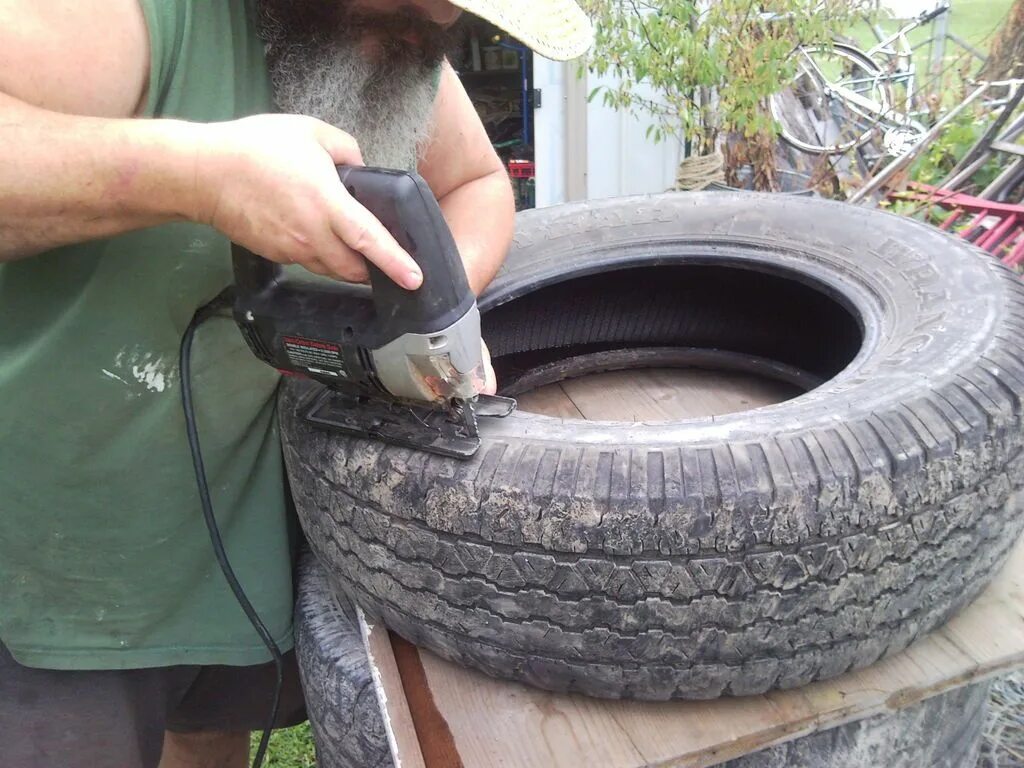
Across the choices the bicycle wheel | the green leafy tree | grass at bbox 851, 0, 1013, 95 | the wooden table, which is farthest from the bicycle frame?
the wooden table

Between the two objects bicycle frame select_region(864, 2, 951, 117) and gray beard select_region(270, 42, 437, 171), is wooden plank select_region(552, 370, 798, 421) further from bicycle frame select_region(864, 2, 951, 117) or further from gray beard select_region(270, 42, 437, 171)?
bicycle frame select_region(864, 2, 951, 117)

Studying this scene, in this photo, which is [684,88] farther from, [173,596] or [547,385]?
[173,596]

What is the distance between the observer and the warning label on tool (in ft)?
2.84

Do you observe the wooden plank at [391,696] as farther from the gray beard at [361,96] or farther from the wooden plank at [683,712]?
the gray beard at [361,96]

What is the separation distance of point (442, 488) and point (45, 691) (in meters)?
0.62

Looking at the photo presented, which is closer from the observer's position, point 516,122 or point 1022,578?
point 1022,578

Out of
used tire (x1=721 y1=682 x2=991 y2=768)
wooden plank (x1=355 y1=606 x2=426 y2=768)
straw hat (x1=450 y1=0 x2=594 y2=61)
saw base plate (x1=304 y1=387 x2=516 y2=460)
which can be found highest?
straw hat (x1=450 y1=0 x2=594 y2=61)

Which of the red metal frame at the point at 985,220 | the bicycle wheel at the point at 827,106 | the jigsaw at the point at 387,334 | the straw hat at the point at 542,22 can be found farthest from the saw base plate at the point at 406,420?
the bicycle wheel at the point at 827,106

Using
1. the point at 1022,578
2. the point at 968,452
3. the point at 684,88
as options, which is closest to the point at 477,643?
the point at 968,452

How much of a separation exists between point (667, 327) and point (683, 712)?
33.4 inches

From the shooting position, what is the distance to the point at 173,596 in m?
1.07

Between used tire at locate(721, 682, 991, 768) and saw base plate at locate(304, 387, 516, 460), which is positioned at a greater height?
saw base plate at locate(304, 387, 516, 460)

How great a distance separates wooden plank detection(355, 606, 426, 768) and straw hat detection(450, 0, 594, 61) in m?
0.68

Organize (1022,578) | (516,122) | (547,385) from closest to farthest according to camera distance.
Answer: (1022,578) → (547,385) → (516,122)
